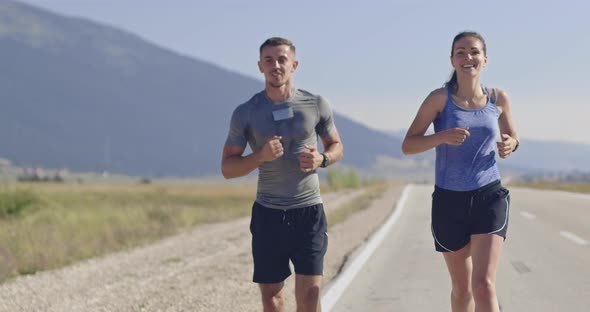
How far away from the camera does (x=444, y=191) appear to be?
6016mm

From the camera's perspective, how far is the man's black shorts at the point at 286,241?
5648 millimetres

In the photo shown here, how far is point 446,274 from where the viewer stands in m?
11.1

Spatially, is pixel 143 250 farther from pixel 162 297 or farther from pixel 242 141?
pixel 242 141

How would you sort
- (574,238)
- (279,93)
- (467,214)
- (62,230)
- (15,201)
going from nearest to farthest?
(279,93)
(467,214)
(574,238)
(62,230)
(15,201)

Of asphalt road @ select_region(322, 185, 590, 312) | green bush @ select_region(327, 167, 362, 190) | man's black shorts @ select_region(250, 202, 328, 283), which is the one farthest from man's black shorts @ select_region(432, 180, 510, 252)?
green bush @ select_region(327, 167, 362, 190)

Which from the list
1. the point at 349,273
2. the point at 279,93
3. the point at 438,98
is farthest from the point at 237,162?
the point at 349,273

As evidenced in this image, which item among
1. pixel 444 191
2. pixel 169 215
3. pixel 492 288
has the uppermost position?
pixel 444 191

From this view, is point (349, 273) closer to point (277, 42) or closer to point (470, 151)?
point (470, 151)

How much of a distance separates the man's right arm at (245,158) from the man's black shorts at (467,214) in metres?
1.28

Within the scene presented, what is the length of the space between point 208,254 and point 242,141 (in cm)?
1030

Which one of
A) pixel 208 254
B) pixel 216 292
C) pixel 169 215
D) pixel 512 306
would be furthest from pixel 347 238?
pixel 169 215

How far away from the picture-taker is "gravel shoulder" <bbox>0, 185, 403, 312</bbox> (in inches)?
377

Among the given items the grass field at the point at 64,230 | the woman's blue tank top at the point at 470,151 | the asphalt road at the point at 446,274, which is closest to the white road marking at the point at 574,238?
the asphalt road at the point at 446,274

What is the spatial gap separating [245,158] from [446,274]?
611 cm
